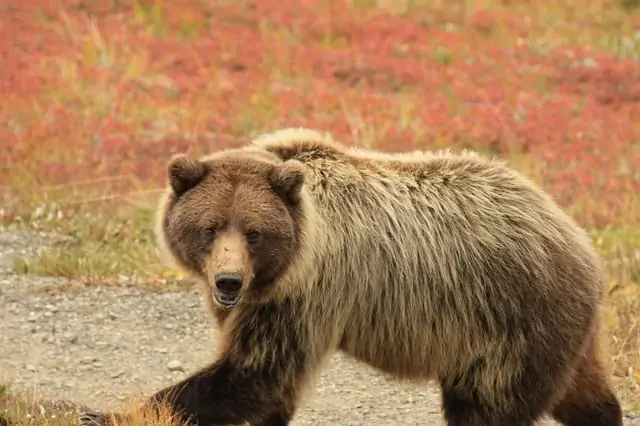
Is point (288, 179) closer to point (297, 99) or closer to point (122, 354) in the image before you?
point (122, 354)

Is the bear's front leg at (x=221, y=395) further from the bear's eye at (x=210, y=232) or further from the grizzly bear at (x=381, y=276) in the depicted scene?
the bear's eye at (x=210, y=232)

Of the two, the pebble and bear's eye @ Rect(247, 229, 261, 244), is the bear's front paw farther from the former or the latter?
the pebble

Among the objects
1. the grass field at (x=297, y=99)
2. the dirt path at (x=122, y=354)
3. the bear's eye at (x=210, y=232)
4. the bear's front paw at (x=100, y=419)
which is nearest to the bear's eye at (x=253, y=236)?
the bear's eye at (x=210, y=232)

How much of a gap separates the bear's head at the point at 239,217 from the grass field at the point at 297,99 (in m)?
2.74

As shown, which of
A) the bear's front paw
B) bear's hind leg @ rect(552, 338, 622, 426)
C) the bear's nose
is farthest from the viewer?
bear's hind leg @ rect(552, 338, 622, 426)

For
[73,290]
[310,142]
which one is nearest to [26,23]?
[73,290]

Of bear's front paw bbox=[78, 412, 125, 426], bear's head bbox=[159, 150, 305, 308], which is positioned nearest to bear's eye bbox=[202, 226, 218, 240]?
bear's head bbox=[159, 150, 305, 308]

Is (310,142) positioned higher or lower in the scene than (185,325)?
higher

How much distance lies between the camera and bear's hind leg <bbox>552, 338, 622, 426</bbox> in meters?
5.60

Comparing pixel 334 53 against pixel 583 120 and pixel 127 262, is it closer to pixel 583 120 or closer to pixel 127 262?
pixel 583 120

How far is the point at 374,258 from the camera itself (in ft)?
16.8

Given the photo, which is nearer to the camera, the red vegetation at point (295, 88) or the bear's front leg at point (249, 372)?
the bear's front leg at point (249, 372)

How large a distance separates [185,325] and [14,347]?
1.11 m

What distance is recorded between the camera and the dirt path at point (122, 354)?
Answer: 6527mm
